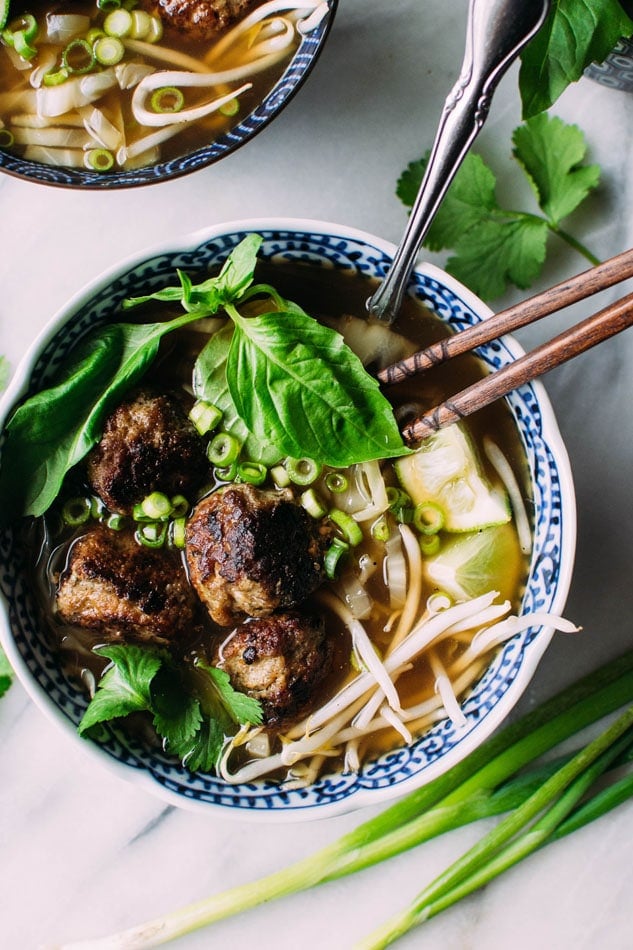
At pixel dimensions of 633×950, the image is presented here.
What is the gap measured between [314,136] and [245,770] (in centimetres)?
193

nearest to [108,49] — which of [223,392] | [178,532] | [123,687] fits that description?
[223,392]

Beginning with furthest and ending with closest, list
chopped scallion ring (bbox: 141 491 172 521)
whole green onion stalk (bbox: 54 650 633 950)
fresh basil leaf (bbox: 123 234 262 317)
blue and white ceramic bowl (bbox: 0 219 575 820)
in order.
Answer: whole green onion stalk (bbox: 54 650 633 950)
chopped scallion ring (bbox: 141 491 172 521)
blue and white ceramic bowl (bbox: 0 219 575 820)
fresh basil leaf (bbox: 123 234 262 317)

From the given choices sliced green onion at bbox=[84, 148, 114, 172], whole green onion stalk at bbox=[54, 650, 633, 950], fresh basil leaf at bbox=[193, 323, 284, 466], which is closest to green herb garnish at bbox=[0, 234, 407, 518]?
fresh basil leaf at bbox=[193, 323, 284, 466]

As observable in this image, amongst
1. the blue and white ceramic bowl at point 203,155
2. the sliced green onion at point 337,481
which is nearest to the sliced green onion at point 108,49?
the blue and white ceramic bowl at point 203,155

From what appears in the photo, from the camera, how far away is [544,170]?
2988 millimetres

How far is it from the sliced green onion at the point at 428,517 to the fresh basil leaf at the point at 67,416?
86 centimetres

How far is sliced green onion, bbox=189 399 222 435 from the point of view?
2.65 metres

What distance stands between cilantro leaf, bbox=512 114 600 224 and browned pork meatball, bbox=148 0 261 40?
0.93m

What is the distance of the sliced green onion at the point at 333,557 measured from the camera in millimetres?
2701

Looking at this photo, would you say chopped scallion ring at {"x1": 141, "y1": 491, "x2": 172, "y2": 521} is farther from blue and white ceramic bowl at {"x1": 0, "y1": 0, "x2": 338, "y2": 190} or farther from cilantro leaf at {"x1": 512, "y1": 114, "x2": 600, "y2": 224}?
cilantro leaf at {"x1": 512, "y1": 114, "x2": 600, "y2": 224}

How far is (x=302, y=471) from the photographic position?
8.96 feet

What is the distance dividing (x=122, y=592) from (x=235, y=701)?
16.5 inches

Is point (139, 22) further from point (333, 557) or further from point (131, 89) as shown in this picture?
point (333, 557)

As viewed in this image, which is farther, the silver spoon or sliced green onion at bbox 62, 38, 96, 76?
sliced green onion at bbox 62, 38, 96, 76
